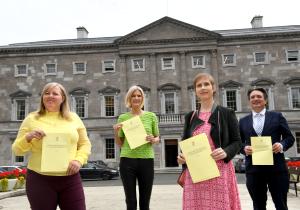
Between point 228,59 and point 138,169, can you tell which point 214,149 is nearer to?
point 138,169

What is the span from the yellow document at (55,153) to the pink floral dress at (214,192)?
4.73 ft

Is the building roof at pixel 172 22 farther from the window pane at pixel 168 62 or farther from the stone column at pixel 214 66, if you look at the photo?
the window pane at pixel 168 62

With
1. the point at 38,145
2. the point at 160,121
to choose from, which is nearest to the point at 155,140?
the point at 38,145

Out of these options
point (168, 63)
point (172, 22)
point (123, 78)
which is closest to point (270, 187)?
point (168, 63)

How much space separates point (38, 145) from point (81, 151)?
521mm

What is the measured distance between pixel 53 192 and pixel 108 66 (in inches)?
1331

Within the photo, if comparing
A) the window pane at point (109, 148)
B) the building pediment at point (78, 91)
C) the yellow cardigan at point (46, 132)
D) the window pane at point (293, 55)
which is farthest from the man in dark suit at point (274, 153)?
the window pane at point (293, 55)

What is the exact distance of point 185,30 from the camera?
37.1m

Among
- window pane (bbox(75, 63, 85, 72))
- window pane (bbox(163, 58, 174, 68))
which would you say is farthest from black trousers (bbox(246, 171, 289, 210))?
window pane (bbox(75, 63, 85, 72))

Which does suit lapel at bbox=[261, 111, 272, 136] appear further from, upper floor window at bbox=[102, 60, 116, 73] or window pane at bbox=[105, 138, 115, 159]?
upper floor window at bbox=[102, 60, 116, 73]

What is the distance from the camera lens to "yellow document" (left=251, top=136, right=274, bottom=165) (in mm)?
5676

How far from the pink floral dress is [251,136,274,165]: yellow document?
1569 mm

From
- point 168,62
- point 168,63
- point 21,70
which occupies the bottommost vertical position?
point 21,70

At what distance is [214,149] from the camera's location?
4.24 m
